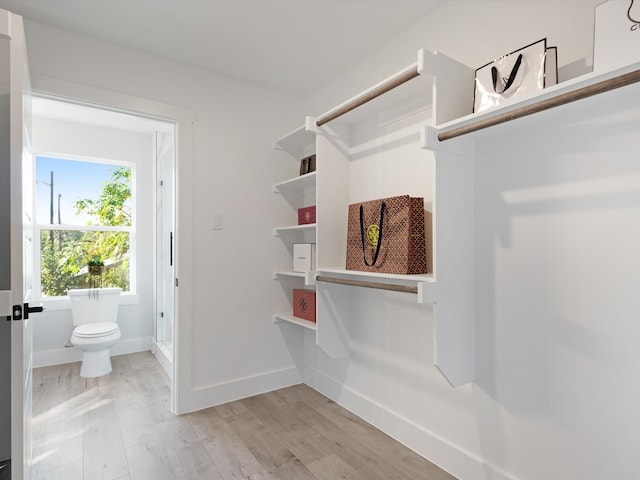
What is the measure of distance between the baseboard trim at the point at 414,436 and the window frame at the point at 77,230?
2.52m

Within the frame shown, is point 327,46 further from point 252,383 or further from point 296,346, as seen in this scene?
point 252,383

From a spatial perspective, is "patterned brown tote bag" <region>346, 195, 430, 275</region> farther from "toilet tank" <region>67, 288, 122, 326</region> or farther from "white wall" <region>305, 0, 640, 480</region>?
"toilet tank" <region>67, 288, 122, 326</region>

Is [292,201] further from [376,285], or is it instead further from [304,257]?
[376,285]

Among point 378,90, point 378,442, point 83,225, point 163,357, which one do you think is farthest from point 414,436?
point 83,225

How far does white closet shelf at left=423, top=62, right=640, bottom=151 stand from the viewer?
1033mm

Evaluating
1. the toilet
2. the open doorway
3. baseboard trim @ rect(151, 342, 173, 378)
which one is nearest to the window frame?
the open doorway

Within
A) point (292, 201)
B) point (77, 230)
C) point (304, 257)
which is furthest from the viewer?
point (77, 230)

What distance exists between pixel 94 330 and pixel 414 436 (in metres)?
2.83

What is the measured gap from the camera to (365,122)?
2.32 metres

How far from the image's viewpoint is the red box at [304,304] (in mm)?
2602

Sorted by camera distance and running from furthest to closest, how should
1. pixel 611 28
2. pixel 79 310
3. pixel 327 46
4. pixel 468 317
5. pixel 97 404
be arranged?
pixel 79 310, pixel 97 404, pixel 327 46, pixel 468 317, pixel 611 28

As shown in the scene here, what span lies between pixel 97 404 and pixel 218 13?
2707 mm

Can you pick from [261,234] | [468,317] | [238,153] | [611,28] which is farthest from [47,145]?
[611,28]

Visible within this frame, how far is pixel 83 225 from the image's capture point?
12.6ft
